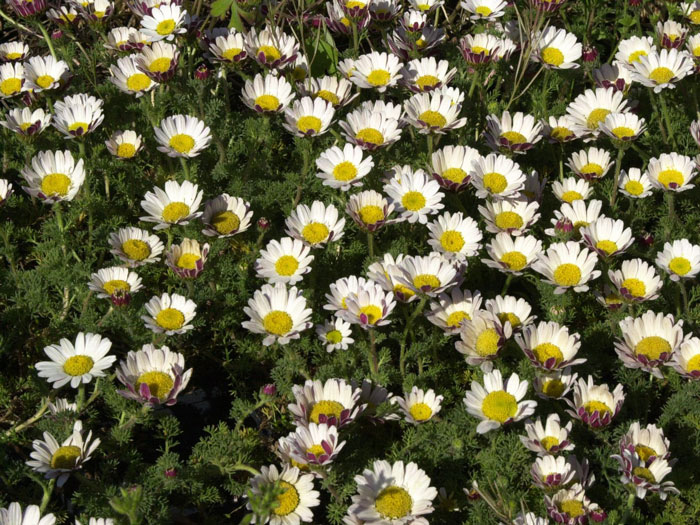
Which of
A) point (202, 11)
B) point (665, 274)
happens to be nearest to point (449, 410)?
point (665, 274)

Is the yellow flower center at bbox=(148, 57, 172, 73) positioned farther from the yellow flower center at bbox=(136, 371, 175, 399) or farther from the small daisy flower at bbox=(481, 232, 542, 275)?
the small daisy flower at bbox=(481, 232, 542, 275)

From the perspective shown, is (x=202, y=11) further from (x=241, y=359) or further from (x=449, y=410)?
(x=449, y=410)

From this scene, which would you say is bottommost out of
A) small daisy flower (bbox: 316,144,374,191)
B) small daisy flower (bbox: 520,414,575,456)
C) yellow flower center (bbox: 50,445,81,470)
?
small daisy flower (bbox: 520,414,575,456)

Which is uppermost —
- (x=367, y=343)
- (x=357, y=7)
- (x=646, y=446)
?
(x=357, y=7)

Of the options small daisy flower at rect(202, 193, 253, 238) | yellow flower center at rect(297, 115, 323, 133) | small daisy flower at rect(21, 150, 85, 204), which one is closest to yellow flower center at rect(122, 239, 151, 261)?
small daisy flower at rect(202, 193, 253, 238)

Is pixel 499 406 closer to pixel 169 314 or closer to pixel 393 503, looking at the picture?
pixel 393 503

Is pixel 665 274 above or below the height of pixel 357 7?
below
